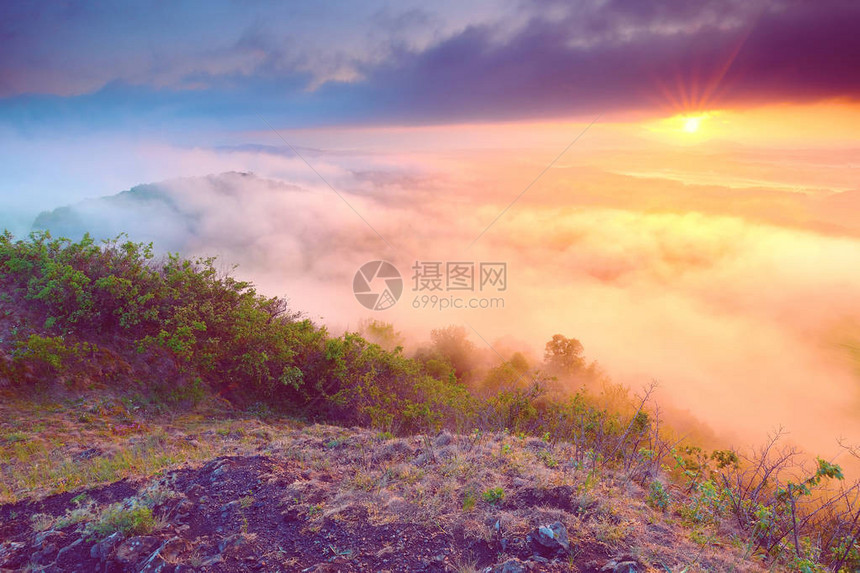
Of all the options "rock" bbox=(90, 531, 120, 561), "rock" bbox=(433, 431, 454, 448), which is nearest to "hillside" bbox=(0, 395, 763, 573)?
"rock" bbox=(90, 531, 120, 561)

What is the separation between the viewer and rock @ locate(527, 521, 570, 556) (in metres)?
4.86

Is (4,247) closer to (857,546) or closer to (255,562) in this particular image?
(255,562)

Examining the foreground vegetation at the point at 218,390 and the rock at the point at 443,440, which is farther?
the rock at the point at 443,440

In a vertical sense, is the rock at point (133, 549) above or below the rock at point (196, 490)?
above

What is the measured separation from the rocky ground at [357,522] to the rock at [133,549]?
0.04 ft

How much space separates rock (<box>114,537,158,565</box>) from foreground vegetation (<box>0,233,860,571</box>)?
9.17ft

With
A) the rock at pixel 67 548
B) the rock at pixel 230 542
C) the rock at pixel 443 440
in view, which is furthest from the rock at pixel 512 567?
the rock at pixel 67 548

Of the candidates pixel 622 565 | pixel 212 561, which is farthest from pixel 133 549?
pixel 622 565

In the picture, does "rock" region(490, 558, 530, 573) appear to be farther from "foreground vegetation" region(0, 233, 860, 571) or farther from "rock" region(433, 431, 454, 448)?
"rock" region(433, 431, 454, 448)

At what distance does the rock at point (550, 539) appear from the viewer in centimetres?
486

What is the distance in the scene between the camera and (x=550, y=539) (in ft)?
16.2

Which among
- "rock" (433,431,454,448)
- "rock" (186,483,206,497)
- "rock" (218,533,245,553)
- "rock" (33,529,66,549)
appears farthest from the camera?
"rock" (433,431,454,448)

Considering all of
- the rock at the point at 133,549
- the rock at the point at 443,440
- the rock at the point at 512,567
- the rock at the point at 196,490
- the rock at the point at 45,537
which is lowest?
the rock at the point at 443,440

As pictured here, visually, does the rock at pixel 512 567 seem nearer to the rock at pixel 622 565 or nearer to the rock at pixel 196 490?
the rock at pixel 622 565
